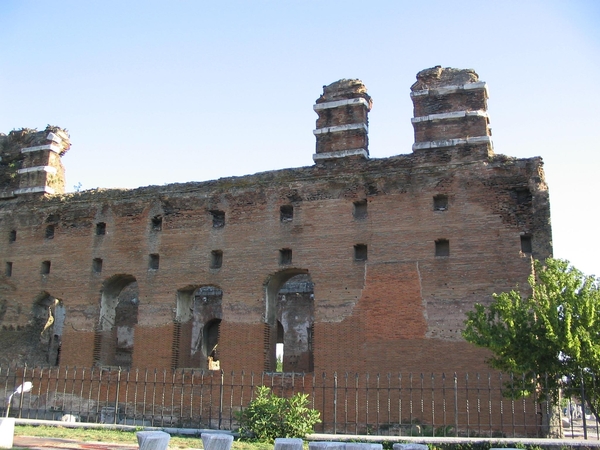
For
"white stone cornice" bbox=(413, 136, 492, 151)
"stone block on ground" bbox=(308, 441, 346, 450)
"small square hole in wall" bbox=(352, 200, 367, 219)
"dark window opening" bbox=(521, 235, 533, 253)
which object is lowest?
"stone block on ground" bbox=(308, 441, 346, 450)

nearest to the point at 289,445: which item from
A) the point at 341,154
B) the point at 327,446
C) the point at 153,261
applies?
the point at 327,446

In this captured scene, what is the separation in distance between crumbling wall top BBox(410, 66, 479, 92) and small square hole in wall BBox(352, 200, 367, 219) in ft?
10.4

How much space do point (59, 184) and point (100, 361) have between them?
631 centimetres

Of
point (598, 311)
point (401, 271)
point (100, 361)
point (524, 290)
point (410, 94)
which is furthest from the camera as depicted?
point (100, 361)

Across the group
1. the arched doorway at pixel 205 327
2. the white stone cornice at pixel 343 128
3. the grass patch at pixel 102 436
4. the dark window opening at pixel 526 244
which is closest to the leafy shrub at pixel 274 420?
the grass patch at pixel 102 436

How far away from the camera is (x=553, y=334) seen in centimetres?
988

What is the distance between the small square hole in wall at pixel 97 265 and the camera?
59.4 feet

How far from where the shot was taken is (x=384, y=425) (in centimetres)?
1396

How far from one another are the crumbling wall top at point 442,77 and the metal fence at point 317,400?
7090mm

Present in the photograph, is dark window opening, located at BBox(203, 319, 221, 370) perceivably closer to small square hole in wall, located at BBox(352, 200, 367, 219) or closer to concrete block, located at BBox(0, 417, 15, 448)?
small square hole in wall, located at BBox(352, 200, 367, 219)

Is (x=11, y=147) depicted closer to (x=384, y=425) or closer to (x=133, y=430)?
(x=133, y=430)

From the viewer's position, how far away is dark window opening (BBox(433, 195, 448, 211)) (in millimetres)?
15129

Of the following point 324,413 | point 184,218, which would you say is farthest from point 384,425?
point 184,218

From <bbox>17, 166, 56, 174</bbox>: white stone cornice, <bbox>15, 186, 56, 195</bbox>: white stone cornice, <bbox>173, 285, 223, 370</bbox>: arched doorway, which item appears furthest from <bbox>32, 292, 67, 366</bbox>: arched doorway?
<bbox>173, 285, 223, 370</bbox>: arched doorway
